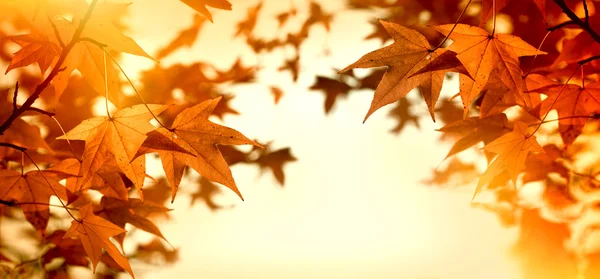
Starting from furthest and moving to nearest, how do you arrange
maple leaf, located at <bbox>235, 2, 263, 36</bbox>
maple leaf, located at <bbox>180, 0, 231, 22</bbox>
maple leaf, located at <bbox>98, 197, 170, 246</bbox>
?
maple leaf, located at <bbox>235, 2, 263, 36</bbox>, maple leaf, located at <bbox>98, 197, 170, 246</bbox>, maple leaf, located at <bbox>180, 0, 231, 22</bbox>

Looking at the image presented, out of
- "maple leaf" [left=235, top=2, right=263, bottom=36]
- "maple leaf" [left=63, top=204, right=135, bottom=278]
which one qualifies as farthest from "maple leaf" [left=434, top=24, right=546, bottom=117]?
"maple leaf" [left=235, top=2, right=263, bottom=36]

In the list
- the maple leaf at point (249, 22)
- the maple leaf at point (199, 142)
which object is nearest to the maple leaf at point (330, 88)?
the maple leaf at point (249, 22)

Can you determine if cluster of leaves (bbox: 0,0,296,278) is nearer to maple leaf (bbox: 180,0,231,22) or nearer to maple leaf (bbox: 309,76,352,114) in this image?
maple leaf (bbox: 180,0,231,22)

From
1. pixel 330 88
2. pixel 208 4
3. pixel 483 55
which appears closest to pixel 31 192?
pixel 208 4

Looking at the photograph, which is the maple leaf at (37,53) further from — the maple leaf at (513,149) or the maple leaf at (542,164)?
the maple leaf at (542,164)

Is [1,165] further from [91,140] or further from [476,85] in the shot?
[476,85]
